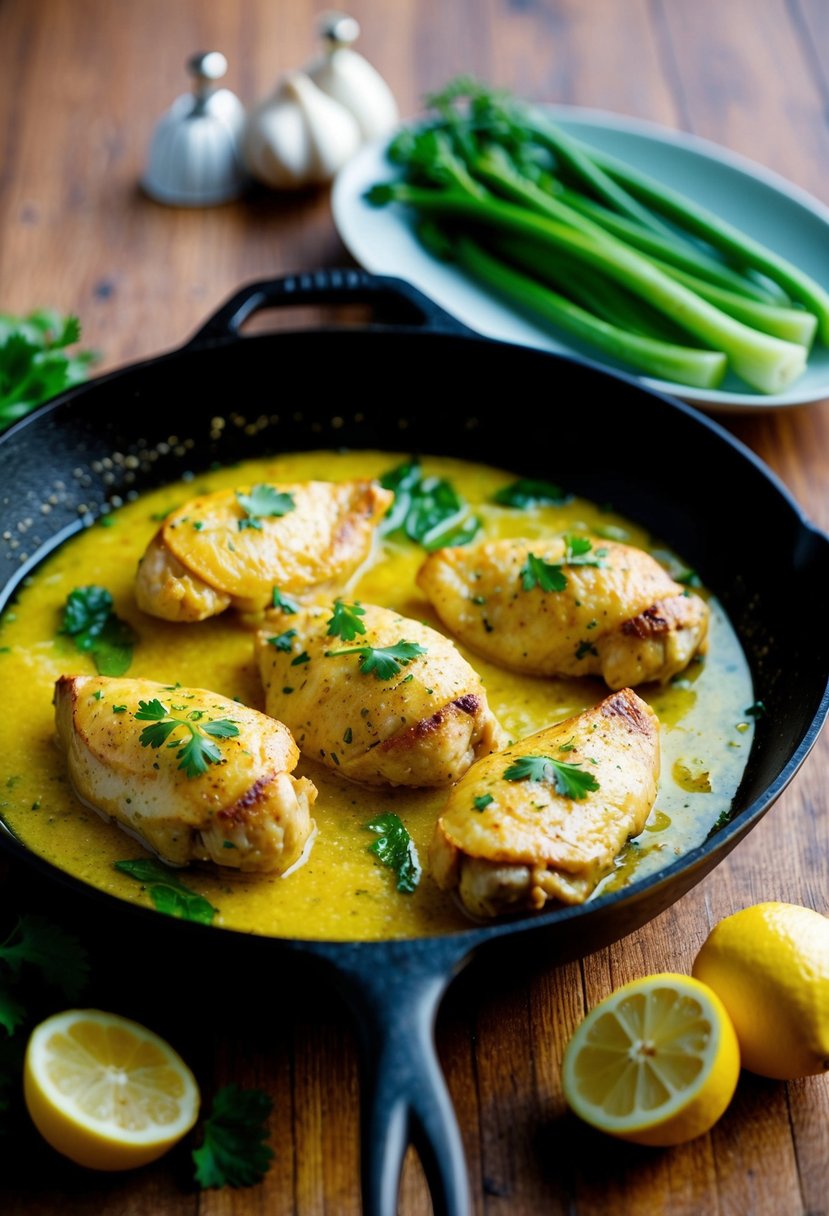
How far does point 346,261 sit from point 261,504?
2025 millimetres

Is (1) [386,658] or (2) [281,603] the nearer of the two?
(1) [386,658]

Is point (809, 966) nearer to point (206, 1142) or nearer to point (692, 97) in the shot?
point (206, 1142)

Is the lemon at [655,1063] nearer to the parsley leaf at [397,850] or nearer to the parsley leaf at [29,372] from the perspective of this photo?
the parsley leaf at [397,850]

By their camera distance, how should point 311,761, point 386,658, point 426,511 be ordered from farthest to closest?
point 426,511, point 311,761, point 386,658

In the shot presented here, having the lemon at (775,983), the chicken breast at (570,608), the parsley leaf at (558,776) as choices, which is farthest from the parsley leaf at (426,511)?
the lemon at (775,983)

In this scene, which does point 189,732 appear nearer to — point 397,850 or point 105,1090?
point 397,850

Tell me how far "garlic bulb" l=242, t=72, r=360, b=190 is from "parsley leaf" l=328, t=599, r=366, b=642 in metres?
2.76

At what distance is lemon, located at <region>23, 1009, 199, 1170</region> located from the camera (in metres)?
2.53

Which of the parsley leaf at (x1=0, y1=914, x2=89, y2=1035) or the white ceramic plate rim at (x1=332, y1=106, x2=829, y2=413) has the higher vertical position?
the white ceramic plate rim at (x1=332, y1=106, x2=829, y2=413)

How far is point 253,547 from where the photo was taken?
361cm

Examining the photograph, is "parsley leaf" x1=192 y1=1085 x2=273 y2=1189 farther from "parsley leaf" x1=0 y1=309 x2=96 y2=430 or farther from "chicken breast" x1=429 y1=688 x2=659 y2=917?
"parsley leaf" x1=0 y1=309 x2=96 y2=430

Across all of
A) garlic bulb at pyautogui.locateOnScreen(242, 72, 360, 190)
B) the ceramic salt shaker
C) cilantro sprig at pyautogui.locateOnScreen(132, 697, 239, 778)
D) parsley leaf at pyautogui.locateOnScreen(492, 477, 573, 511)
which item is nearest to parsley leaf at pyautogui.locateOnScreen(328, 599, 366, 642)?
cilantro sprig at pyautogui.locateOnScreen(132, 697, 239, 778)

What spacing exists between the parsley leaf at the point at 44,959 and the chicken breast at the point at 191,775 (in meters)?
0.28

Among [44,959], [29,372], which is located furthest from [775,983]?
[29,372]
